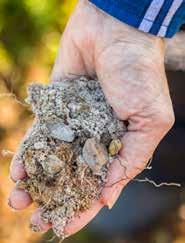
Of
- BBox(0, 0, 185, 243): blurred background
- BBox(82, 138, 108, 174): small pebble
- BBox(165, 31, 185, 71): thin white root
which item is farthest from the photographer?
BBox(0, 0, 185, 243): blurred background

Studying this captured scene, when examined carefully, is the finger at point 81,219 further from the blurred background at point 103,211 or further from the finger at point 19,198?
the blurred background at point 103,211

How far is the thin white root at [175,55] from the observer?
1.59 metres

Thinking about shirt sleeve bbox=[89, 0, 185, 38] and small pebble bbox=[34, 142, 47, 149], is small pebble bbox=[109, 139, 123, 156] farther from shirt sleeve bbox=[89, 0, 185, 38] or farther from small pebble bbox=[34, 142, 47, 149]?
shirt sleeve bbox=[89, 0, 185, 38]

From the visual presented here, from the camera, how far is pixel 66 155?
1031 millimetres

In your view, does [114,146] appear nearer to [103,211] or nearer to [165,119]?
[165,119]

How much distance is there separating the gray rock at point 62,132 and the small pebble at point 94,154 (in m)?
0.03

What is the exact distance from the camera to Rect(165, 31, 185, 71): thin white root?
5.23 feet

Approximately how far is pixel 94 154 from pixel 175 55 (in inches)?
26.4

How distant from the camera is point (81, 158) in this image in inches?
40.8

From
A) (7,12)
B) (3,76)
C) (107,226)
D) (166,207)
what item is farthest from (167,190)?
(7,12)

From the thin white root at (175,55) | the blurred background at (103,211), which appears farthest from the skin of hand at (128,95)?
the blurred background at (103,211)

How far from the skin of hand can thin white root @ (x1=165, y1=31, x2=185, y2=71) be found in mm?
449

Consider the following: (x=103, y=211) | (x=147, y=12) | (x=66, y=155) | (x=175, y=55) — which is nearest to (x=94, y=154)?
(x=66, y=155)

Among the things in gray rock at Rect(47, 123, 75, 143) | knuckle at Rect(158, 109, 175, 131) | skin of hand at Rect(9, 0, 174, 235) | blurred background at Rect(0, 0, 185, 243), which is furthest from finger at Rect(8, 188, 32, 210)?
blurred background at Rect(0, 0, 185, 243)
